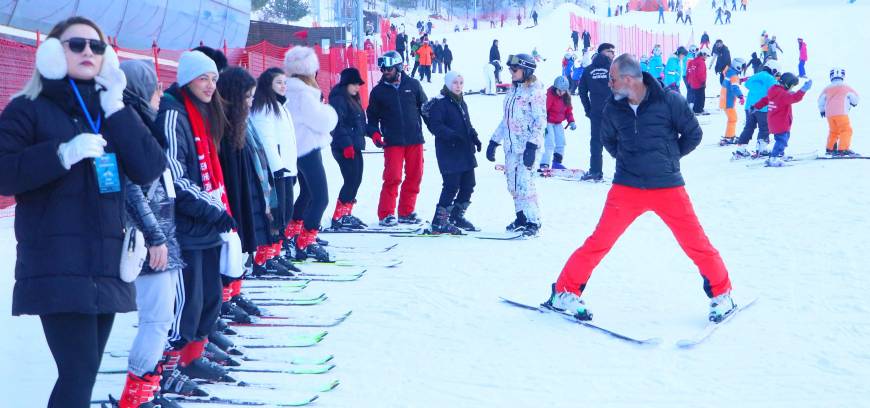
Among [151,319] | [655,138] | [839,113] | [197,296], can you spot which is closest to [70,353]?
[151,319]

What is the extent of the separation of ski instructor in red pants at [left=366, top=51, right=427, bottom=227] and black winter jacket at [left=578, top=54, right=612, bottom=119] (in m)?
3.53

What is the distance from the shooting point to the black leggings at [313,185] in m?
7.34

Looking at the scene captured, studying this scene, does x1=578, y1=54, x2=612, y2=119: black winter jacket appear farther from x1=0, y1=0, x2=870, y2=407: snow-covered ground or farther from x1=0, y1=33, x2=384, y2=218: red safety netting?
x1=0, y1=33, x2=384, y2=218: red safety netting

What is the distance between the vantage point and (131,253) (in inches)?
123

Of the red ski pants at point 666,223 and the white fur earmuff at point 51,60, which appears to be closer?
the white fur earmuff at point 51,60

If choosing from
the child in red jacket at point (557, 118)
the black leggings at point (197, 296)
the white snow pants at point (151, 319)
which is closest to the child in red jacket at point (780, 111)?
the child in red jacket at point (557, 118)

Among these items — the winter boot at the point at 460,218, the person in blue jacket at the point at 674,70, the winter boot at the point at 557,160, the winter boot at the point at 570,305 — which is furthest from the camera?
the person in blue jacket at the point at 674,70

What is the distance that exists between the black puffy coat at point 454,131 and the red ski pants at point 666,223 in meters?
3.27

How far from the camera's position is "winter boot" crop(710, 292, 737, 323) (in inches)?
221

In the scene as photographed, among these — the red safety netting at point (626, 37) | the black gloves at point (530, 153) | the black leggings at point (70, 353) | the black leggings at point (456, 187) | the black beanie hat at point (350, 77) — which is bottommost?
the black leggings at point (456, 187)

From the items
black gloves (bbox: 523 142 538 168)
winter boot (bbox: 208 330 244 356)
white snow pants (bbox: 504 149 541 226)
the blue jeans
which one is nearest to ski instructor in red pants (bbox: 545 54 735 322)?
winter boot (bbox: 208 330 244 356)

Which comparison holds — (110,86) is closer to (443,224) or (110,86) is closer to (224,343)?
(224,343)

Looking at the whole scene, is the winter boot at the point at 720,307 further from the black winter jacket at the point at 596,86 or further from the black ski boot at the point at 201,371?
the black winter jacket at the point at 596,86

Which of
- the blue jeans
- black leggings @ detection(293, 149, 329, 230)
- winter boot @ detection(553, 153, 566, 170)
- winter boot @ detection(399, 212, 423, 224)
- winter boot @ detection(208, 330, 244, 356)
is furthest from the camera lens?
winter boot @ detection(553, 153, 566, 170)
